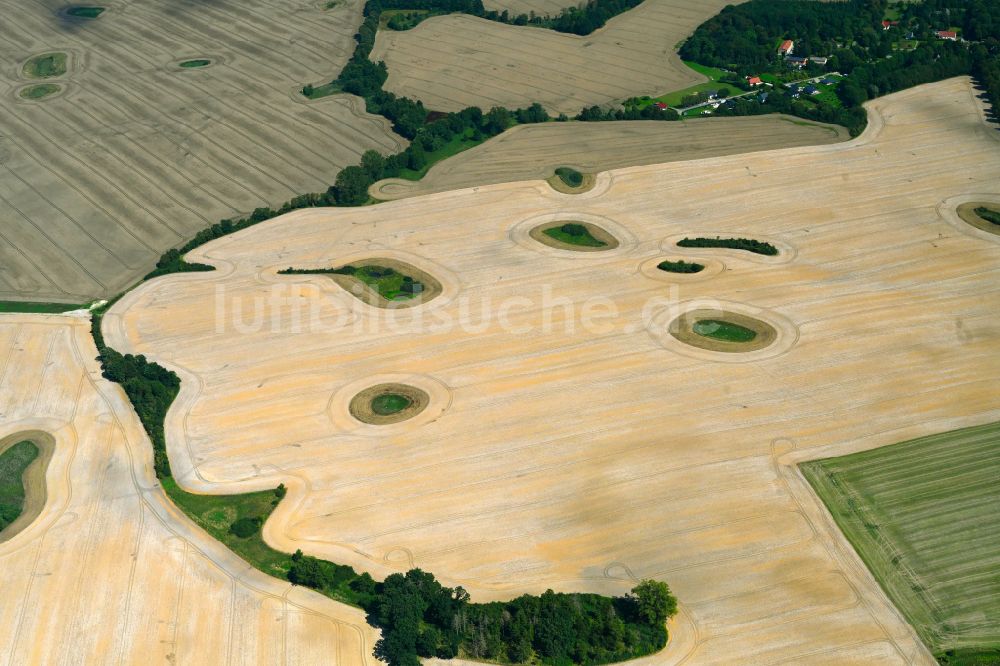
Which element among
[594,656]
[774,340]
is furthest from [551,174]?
[594,656]

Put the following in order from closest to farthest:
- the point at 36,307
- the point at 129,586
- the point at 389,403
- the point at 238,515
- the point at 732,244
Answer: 1. the point at 129,586
2. the point at 238,515
3. the point at 389,403
4. the point at 36,307
5. the point at 732,244

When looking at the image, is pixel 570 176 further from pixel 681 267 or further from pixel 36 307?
pixel 36 307

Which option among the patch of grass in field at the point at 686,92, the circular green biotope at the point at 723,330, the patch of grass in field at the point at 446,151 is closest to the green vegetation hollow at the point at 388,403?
the circular green biotope at the point at 723,330

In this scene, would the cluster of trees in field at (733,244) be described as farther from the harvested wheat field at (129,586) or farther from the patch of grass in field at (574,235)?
the harvested wheat field at (129,586)

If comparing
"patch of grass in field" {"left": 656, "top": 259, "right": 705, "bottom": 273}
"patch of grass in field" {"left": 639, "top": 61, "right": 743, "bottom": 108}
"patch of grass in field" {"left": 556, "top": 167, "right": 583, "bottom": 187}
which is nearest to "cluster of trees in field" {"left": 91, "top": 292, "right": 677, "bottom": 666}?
"patch of grass in field" {"left": 656, "top": 259, "right": 705, "bottom": 273}

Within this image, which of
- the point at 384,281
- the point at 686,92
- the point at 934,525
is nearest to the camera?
the point at 934,525

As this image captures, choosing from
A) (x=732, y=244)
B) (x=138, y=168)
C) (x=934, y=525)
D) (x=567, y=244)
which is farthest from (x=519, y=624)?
(x=138, y=168)

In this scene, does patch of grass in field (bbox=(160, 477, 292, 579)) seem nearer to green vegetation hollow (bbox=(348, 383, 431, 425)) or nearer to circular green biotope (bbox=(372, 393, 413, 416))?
green vegetation hollow (bbox=(348, 383, 431, 425))
